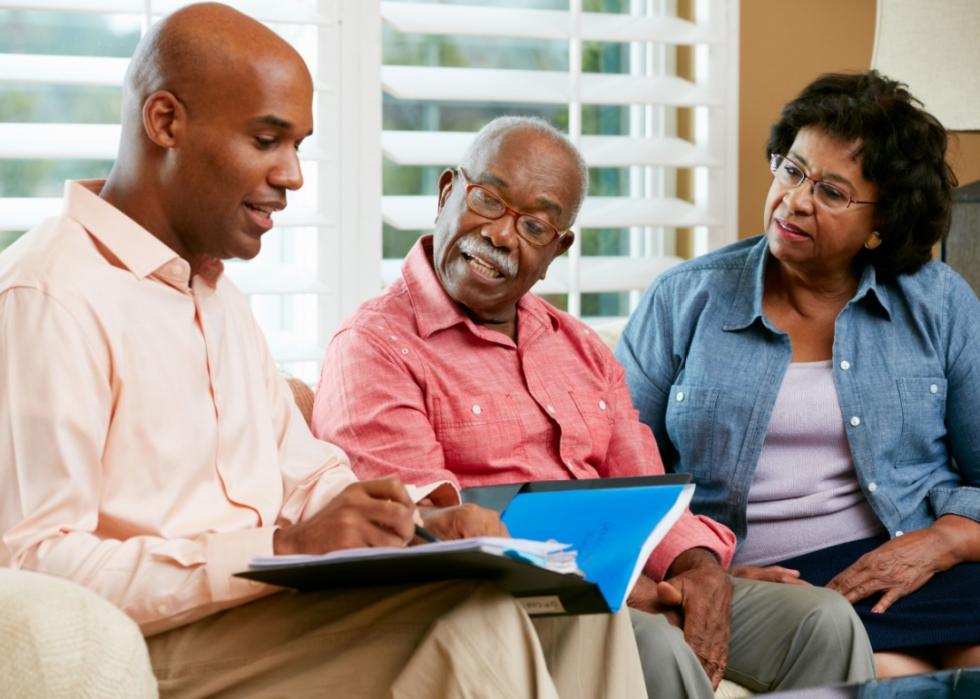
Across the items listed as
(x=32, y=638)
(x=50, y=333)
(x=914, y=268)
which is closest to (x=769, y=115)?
(x=914, y=268)

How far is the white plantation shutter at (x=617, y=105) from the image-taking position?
2.83 meters

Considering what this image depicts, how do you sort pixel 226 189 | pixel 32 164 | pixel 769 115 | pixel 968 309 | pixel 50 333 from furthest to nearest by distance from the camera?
pixel 769 115, pixel 32 164, pixel 968 309, pixel 226 189, pixel 50 333

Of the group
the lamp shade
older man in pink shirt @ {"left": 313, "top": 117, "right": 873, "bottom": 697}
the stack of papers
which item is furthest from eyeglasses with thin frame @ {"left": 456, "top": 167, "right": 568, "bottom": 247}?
the lamp shade

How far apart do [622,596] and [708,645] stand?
0.53 m

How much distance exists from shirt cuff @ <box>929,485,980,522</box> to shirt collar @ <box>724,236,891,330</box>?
0.32m

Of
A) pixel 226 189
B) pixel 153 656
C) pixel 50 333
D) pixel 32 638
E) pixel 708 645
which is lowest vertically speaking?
pixel 708 645

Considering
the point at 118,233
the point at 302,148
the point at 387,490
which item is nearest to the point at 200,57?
the point at 118,233

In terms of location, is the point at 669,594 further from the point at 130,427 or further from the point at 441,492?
the point at 130,427

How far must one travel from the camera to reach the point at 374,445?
1.95 metres

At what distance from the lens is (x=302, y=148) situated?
2711 mm

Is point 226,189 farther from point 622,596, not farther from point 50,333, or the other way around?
point 622,596


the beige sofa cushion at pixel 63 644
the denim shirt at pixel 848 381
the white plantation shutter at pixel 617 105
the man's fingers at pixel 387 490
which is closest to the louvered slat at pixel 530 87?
the white plantation shutter at pixel 617 105

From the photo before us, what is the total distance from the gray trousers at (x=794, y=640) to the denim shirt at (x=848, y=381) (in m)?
0.28

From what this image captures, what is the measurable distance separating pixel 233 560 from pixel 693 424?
112cm
